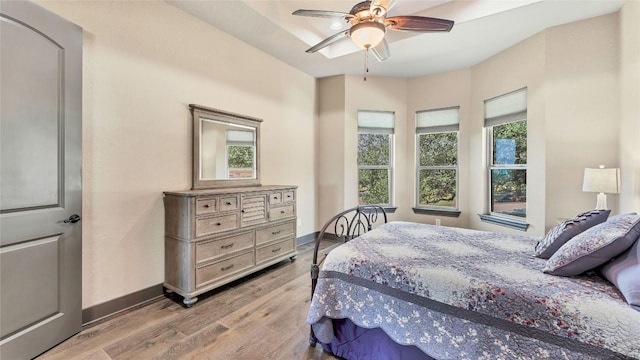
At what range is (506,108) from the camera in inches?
148

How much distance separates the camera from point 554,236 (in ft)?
5.71

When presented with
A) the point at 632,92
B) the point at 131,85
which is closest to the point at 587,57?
the point at 632,92

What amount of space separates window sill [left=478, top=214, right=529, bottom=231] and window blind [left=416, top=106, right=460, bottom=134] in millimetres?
1508

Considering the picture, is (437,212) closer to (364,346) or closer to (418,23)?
(418,23)

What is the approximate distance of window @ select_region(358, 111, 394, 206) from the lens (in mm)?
4797

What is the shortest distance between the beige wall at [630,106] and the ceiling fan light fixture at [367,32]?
2.44 m

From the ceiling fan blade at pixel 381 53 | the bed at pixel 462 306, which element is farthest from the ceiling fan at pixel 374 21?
the bed at pixel 462 306

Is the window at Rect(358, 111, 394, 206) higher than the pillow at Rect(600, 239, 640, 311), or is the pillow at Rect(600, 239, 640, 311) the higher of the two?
the window at Rect(358, 111, 394, 206)

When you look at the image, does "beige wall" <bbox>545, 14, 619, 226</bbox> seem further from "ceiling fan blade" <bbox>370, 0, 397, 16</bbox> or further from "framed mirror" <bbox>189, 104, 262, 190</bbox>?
"framed mirror" <bbox>189, 104, 262, 190</bbox>

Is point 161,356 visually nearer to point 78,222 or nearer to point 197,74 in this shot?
point 78,222

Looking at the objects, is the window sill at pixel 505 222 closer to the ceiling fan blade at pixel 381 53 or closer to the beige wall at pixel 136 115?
the ceiling fan blade at pixel 381 53

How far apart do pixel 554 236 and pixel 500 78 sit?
2.93 metres

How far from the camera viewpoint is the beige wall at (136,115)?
220cm

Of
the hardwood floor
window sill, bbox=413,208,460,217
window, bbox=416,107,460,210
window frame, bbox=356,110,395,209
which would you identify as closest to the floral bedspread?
the hardwood floor
